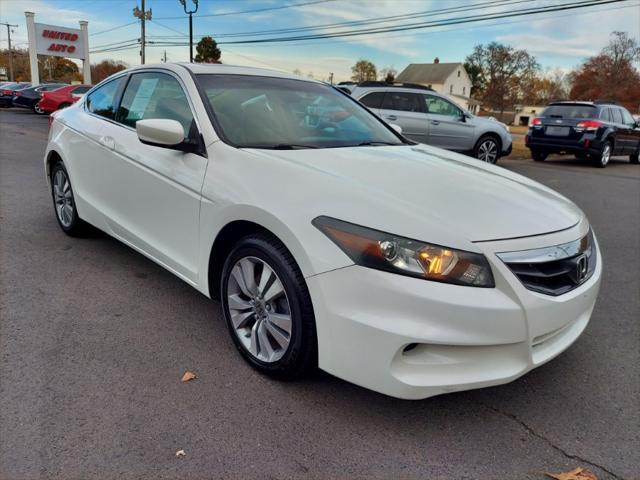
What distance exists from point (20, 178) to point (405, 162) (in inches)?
267

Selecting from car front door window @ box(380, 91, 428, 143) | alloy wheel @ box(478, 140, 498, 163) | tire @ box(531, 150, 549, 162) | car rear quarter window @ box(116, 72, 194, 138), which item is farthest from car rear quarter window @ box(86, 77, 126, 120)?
tire @ box(531, 150, 549, 162)

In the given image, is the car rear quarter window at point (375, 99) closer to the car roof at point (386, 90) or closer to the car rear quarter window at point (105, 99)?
the car roof at point (386, 90)

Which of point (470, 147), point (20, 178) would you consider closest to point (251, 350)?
point (20, 178)

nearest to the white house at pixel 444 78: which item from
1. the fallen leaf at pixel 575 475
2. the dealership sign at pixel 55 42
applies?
the dealership sign at pixel 55 42

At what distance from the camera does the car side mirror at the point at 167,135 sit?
282 centimetres

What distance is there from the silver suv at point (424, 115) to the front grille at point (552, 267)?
8825 mm

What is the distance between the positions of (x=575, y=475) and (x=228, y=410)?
1522mm

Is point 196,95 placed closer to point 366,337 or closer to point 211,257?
point 211,257

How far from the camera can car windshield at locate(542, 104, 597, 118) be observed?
42.7 feet

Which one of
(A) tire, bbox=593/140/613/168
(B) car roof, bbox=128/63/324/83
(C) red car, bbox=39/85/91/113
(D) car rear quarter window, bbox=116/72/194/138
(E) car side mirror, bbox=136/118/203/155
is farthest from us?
(C) red car, bbox=39/85/91/113

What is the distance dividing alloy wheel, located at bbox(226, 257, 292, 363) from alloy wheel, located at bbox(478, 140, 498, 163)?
10179mm

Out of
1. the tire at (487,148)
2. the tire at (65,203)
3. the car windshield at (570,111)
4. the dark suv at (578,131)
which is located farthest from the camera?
the car windshield at (570,111)

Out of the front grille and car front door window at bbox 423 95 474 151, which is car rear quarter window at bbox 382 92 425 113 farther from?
the front grille

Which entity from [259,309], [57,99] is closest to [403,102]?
[259,309]
